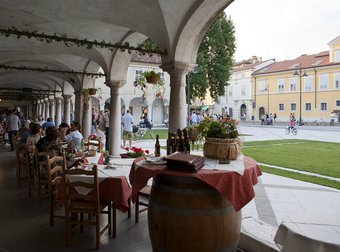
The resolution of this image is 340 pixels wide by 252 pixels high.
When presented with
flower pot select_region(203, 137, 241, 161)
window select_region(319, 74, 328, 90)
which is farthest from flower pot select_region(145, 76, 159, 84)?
window select_region(319, 74, 328, 90)

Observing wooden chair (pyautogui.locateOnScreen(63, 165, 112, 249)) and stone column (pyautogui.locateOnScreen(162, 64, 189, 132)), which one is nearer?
wooden chair (pyautogui.locateOnScreen(63, 165, 112, 249))

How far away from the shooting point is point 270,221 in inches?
167

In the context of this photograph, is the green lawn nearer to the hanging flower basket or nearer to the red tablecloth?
the hanging flower basket

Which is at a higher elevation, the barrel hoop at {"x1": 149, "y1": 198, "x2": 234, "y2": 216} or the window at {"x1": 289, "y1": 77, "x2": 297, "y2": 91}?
the window at {"x1": 289, "y1": 77, "x2": 297, "y2": 91}

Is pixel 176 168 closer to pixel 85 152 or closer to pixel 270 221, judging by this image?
pixel 270 221

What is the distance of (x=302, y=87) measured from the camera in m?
37.7

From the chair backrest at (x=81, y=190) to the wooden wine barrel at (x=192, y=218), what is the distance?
965 mm

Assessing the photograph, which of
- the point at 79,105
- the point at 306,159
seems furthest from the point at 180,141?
the point at 79,105

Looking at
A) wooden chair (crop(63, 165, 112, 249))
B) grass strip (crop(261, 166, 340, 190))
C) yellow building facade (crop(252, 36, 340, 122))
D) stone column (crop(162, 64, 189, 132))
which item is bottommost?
grass strip (crop(261, 166, 340, 190))

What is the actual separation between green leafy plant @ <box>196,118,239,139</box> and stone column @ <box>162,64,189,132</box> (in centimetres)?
278

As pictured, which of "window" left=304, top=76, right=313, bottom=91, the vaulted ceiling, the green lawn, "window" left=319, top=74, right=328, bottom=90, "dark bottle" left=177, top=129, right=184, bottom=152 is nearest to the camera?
"dark bottle" left=177, top=129, right=184, bottom=152

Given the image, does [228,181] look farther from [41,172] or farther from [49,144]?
[49,144]

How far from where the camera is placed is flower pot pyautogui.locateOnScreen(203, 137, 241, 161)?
2.96m
